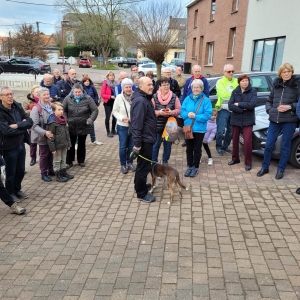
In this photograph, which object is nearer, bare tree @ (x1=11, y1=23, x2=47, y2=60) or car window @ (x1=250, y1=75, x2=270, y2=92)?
car window @ (x1=250, y1=75, x2=270, y2=92)

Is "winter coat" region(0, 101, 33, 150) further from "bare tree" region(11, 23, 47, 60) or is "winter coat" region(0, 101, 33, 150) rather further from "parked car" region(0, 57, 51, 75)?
"bare tree" region(11, 23, 47, 60)

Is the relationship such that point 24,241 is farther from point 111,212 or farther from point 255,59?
point 255,59

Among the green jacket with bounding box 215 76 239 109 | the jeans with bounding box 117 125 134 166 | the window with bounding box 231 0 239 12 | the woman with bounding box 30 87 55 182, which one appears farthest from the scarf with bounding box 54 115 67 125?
the window with bounding box 231 0 239 12

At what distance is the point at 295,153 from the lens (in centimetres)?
551

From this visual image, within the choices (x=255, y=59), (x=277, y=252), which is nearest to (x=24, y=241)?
(x=277, y=252)

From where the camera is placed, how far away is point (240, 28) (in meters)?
17.3

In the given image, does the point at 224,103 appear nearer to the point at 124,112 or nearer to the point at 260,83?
the point at 124,112

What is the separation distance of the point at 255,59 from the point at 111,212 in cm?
1450

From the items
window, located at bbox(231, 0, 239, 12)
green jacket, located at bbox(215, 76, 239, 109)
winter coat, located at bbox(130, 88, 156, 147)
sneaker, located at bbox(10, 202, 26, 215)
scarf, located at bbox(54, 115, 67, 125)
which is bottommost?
sneaker, located at bbox(10, 202, 26, 215)

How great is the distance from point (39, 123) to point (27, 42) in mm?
32433

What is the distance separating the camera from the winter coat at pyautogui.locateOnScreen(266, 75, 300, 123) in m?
4.81

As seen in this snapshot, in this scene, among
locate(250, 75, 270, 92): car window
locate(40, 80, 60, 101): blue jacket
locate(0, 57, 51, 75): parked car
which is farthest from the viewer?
locate(0, 57, 51, 75): parked car

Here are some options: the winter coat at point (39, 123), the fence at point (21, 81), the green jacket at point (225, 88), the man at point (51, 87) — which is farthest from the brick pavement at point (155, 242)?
the fence at point (21, 81)

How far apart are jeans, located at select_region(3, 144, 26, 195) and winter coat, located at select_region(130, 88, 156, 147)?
5.84 ft
